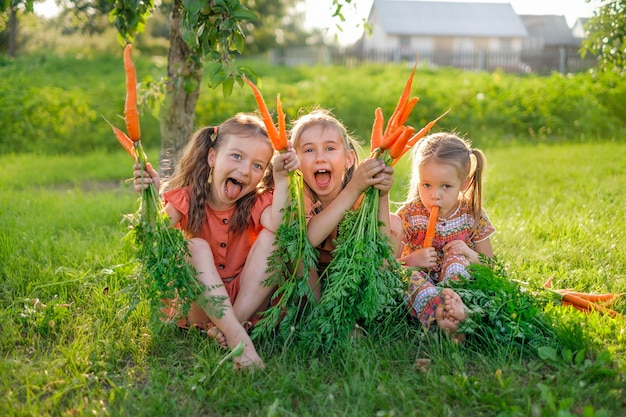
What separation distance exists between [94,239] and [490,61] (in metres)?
21.7

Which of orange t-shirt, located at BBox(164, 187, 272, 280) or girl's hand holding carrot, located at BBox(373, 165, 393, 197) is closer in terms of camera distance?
girl's hand holding carrot, located at BBox(373, 165, 393, 197)

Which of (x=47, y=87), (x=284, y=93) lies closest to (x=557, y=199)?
(x=284, y=93)

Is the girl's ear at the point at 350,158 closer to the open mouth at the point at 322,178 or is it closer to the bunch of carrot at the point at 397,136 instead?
the open mouth at the point at 322,178

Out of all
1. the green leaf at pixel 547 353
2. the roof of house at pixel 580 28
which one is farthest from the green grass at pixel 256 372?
the roof of house at pixel 580 28

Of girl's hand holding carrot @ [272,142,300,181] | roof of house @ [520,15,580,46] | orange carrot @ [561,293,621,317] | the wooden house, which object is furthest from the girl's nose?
roof of house @ [520,15,580,46]

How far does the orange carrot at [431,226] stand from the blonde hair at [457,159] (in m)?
0.21

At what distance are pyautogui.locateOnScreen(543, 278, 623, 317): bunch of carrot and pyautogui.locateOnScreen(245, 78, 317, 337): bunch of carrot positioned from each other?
4.15 ft

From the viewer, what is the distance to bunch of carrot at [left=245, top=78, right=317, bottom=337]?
2.59 m

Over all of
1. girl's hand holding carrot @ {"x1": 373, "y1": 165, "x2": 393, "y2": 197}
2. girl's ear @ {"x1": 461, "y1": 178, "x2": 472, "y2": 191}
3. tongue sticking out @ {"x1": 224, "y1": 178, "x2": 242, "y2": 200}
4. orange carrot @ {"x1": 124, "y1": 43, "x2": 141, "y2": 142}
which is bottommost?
girl's ear @ {"x1": 461, "y1": 178, "x2": 472, "y2": 191}

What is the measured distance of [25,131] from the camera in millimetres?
9062

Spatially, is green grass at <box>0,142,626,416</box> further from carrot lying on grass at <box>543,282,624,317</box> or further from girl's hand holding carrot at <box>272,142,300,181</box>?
girl's hand holding carrot at <box>272,142,300,181</box>

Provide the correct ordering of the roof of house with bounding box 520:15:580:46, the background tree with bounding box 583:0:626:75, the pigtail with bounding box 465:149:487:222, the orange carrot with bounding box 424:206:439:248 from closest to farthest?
the orange carrot with bounding box 424:206:439:248, the pigtail with bounding box 465:149:487:222, the background tree with bounding box 583:0:626:75, the roof of house with bounding box 520:15:580:46

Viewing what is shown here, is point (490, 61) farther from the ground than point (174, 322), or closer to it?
farther from the ground

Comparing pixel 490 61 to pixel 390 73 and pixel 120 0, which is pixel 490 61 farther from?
pixel 120 0
